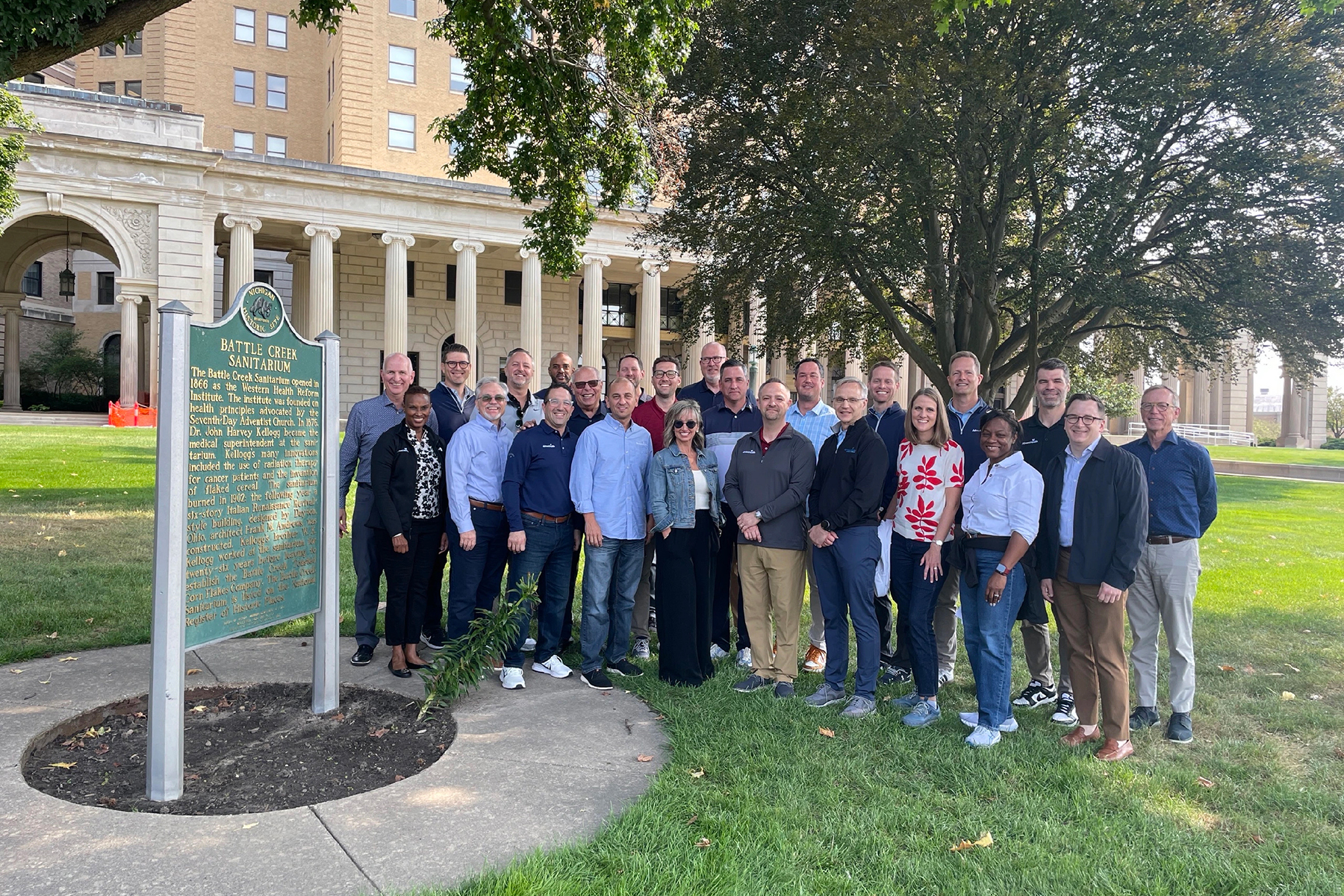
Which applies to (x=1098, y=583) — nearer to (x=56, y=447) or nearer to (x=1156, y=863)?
(x=1156, y=863)

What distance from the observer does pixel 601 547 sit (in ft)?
21.1

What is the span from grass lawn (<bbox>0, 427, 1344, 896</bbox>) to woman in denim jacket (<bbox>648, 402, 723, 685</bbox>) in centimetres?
25

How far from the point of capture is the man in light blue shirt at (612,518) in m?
6.40

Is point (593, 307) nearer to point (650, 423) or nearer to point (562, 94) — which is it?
point (562, 94)

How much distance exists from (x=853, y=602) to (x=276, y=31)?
49.6 meters

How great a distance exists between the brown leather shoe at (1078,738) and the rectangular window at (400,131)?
42334 millimetres

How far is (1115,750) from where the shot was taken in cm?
515

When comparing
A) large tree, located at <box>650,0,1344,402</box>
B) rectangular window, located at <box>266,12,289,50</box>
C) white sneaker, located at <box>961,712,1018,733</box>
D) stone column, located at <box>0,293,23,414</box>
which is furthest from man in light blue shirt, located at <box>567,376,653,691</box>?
rectangular window, located at <box>266,12,289,50</box>

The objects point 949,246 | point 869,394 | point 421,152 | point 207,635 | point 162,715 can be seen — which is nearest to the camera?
point 162,715

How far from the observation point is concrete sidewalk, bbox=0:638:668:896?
348 centimetres

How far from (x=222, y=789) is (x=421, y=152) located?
41899 millimetres

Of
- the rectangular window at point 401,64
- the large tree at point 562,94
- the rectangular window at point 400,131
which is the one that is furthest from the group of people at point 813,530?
the rectangular window at point 401,64

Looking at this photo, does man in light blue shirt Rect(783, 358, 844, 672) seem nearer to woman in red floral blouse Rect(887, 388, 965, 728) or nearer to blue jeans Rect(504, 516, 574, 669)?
woman in red floral blouse Rect(887, 388, 965, 728)

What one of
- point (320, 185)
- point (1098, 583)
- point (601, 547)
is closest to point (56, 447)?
point (320, 185)
